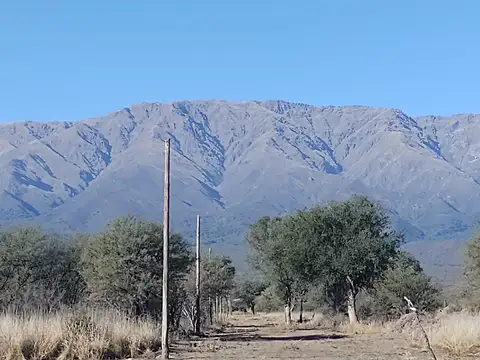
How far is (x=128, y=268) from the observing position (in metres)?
34.6

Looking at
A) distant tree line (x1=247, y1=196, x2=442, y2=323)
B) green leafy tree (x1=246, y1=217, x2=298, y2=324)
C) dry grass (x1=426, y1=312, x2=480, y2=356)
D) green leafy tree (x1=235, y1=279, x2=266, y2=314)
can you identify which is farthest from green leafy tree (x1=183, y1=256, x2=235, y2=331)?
dry grass (x1=426, y1=312, x2=480, y2=356)

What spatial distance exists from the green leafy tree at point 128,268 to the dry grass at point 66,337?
8110mm

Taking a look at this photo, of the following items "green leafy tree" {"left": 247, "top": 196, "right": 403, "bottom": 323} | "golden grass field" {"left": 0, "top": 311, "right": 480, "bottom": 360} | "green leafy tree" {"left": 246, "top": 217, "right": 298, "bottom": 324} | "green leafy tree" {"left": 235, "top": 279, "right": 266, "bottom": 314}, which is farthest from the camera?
"green leafy tree" {"left": 235, "top": 279, "right": 266, "bottom": 314}

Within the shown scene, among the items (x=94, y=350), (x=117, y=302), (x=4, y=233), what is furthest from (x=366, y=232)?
(x=94, y=350)

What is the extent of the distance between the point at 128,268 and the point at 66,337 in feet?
37.0

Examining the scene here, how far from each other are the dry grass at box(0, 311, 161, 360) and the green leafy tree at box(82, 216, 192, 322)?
811cm

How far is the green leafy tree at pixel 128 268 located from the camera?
112 ft

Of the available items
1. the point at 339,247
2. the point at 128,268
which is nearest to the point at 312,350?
the point at 128,268

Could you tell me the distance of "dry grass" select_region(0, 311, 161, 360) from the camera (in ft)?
73.4

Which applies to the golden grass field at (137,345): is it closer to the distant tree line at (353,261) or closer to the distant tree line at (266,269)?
the distant tree line at (266,269)

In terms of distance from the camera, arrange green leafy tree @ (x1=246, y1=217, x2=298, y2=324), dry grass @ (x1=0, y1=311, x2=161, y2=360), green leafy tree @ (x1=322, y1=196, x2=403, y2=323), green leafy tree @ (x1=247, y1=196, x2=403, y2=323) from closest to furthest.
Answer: dry grass @ (x1=0, y1=311, x2=161, y2=360) < green leafy tree @ (x1=322, y1=196, x2=403, y2=323) < green leafy tree @ (x1=247, y1=196, x2=403, y2=323) < green leafy tree @ (x1=246, y1=217, x2=298, y2=324)

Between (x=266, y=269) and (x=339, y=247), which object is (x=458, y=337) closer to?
(x=339, y=247)

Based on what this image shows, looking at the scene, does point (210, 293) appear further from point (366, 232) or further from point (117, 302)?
point (117, 302)

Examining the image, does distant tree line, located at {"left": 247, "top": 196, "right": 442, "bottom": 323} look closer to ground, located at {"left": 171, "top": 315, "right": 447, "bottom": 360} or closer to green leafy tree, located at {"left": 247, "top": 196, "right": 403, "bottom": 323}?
green leafy tree, located at {"left": 247, "top": 196, "right": 403, "bottom": 323}
